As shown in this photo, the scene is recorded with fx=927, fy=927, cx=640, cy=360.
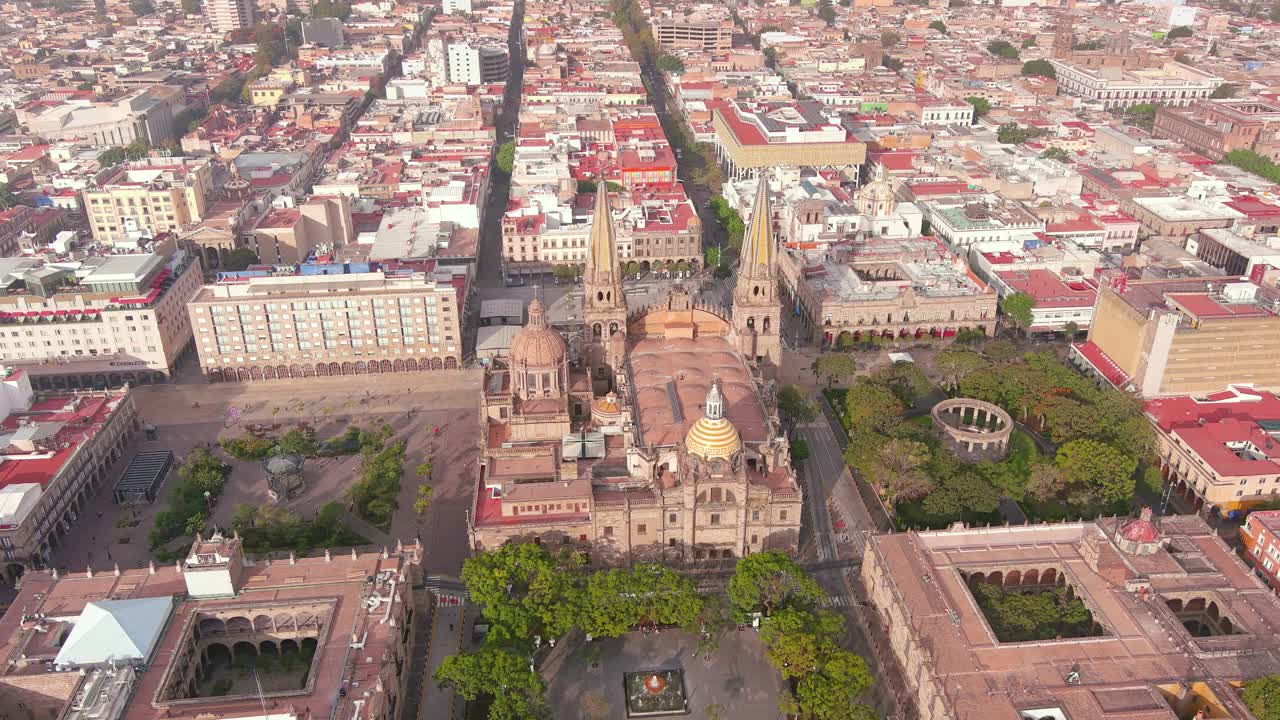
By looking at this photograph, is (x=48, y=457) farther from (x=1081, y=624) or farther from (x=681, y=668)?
(x=1081, y=624)

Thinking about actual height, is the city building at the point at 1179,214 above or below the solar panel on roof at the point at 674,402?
below

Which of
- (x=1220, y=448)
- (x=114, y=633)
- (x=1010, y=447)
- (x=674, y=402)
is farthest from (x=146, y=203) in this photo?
(x=1220, y=448)

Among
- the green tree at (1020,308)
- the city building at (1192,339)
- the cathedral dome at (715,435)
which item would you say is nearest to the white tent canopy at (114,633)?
the cathedral dome at (715,435)

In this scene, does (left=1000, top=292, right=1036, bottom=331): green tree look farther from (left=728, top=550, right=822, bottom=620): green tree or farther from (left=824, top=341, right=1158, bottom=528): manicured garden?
(left=728, top=550, right=822, bottom=620): green tree

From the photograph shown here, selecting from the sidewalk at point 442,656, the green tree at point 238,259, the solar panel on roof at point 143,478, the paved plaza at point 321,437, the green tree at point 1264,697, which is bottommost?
the sidewalk at point 442,656

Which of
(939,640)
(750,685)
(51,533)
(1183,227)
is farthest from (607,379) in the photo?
(1183,227)

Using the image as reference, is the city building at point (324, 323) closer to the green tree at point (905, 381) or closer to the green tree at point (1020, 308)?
the green tree at point (905, 381)

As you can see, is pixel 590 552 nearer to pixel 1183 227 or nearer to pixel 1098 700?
pixel 1098 700
